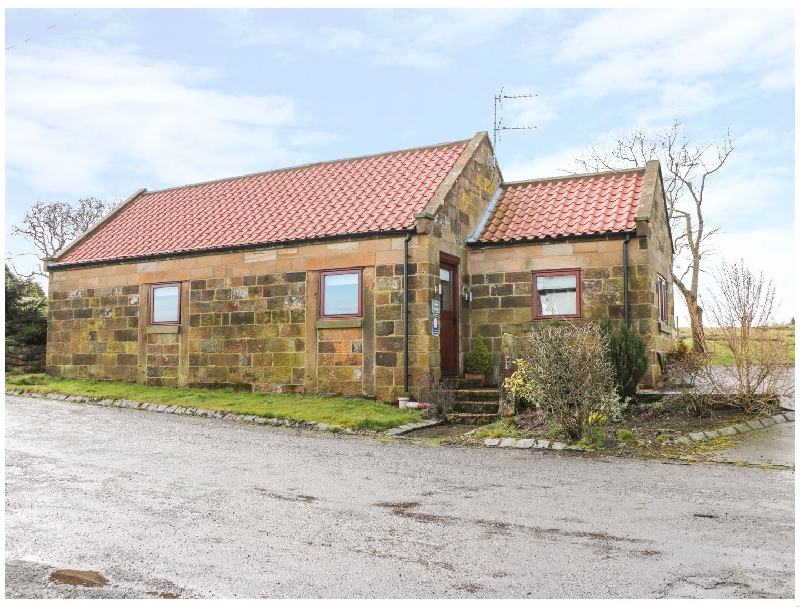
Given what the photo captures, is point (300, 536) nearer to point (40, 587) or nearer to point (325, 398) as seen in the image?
point (40, 587)

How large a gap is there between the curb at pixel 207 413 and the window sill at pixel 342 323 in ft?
9.71

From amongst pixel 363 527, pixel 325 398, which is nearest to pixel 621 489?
pixel 363 527

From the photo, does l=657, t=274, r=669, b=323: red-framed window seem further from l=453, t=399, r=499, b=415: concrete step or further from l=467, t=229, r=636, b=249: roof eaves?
l=453, t=399, r=499, b=415: concrete step

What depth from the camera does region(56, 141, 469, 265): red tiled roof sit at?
18328 millimetres

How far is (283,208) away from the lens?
20391mm

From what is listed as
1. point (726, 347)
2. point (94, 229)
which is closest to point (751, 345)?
point (726, 347)

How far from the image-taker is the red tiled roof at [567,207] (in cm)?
1742

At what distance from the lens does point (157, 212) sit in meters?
23.8

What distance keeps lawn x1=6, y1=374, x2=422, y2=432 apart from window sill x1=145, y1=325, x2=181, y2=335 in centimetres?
146

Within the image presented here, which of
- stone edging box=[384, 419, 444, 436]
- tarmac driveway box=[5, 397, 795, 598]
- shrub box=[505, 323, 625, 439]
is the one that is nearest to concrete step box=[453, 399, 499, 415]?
stone edging box=[384, 419, 444, 436]

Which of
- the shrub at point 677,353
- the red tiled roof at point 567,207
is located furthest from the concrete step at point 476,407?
the shrub at point 677,353

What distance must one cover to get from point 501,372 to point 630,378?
8.58ft

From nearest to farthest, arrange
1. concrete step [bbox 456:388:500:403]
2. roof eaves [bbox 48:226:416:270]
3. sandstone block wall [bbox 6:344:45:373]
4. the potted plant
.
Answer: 1. concrete step [bbox 456:388:500:403]
2. roof eaves [bbox 48:226:416:270]
3. the potted plant
4. sandstone block wall [bbox 6:344:45:373]

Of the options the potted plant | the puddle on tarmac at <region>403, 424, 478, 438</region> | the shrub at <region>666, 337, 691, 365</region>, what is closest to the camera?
the puddle on tarmac at <region>403, 424, 478, 438</region>
